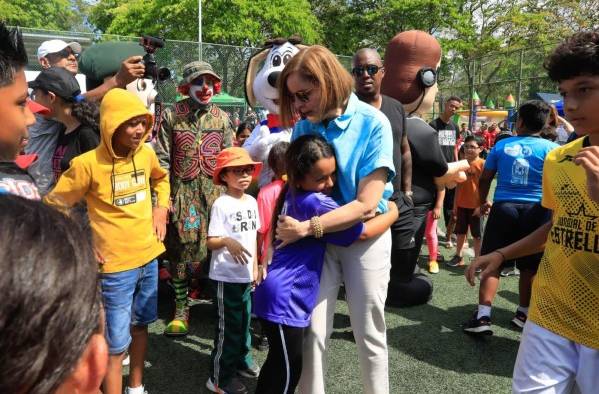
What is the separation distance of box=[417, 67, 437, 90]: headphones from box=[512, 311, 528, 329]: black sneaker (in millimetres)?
2000

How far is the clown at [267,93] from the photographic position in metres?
3.52

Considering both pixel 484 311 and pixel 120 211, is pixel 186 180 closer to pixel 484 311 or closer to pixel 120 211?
pixel 120 211

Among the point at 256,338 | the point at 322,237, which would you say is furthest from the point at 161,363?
the point at 322,237

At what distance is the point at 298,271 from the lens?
6.54 feet

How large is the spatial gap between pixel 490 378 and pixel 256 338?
1.60m

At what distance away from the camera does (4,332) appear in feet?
1.89

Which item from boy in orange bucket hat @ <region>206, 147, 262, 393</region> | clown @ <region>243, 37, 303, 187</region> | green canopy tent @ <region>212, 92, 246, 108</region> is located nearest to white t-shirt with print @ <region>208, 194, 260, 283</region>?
boy in orange bucket hat @ <region>206, 147, 262, 393</region>

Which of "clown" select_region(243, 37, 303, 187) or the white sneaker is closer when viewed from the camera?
the white sneaker

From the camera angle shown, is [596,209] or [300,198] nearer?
[596,209]

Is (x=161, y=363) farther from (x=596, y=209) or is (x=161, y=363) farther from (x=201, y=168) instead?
(x=596, y=209)

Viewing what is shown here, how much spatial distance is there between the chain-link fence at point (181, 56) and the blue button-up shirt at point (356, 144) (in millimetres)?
6540

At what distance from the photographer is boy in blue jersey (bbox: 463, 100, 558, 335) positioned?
3.69 metres

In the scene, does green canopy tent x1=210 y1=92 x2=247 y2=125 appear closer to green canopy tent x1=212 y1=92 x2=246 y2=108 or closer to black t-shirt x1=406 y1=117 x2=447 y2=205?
green canopy tent x1=212 y1=92 x2=246 y2=108

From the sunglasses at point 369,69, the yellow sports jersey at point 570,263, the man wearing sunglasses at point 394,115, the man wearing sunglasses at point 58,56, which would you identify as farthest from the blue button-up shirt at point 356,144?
A: the man wearing sunglasses at point 58,56
